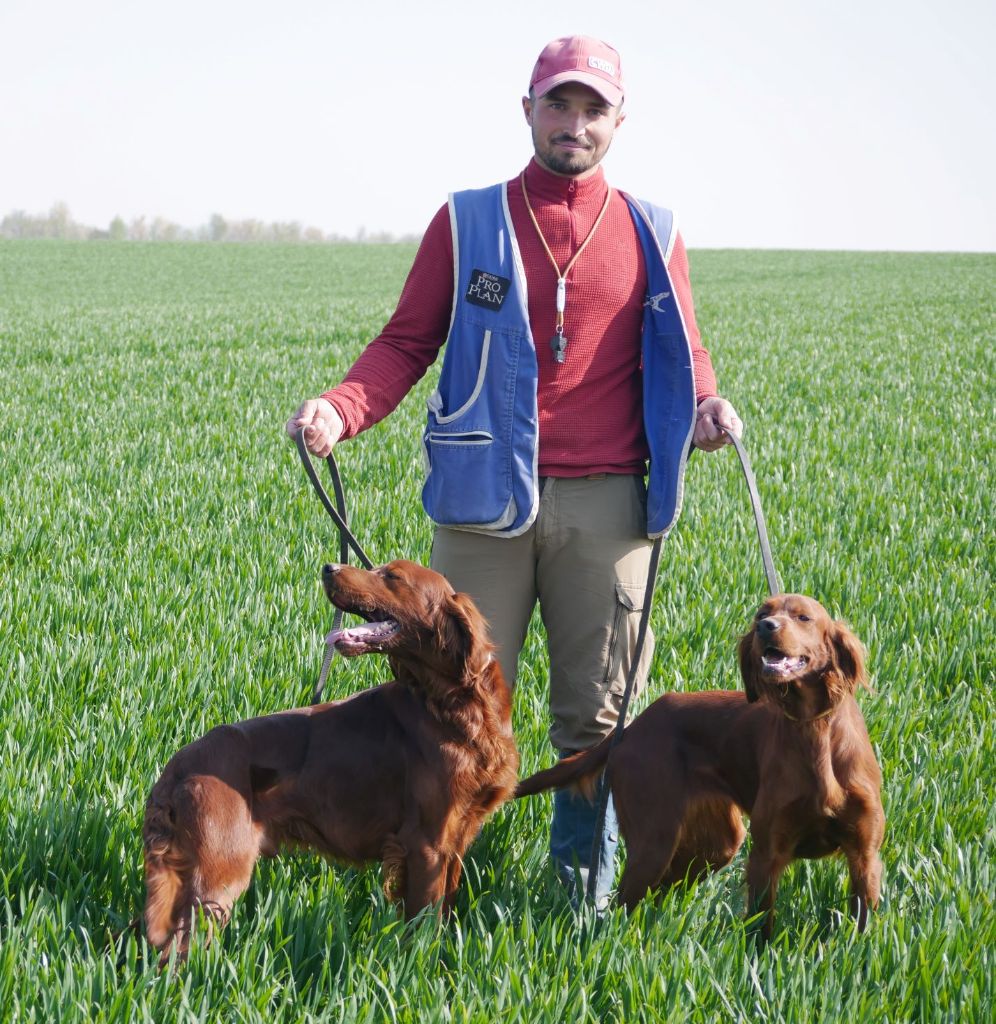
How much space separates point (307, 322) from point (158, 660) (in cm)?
1733

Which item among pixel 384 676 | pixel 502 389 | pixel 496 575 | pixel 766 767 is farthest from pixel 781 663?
pixel 384 676

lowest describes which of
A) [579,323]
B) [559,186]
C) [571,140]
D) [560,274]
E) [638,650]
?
[638,650]

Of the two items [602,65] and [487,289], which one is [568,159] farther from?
[487,289]

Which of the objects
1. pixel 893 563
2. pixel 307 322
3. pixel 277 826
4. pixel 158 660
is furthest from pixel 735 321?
pixel 277 826

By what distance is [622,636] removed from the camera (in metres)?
3.34

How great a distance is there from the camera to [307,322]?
2103cm

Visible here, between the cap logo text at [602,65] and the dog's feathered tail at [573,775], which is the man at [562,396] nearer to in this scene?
the cap logo text at [602,65]

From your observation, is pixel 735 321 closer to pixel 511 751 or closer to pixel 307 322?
pixel 307 322

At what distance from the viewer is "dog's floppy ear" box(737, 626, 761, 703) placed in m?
2.82

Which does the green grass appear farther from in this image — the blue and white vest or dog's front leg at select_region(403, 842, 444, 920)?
the blue and white vest

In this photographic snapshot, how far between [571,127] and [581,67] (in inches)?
6.4

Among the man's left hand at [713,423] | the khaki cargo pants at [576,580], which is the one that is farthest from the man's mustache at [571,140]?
the khaki cargo pants at [576,580]

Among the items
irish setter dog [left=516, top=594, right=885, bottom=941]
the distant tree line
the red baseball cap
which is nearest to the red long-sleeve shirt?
the red baseball cap

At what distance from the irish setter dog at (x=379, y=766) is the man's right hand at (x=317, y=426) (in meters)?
0.44
